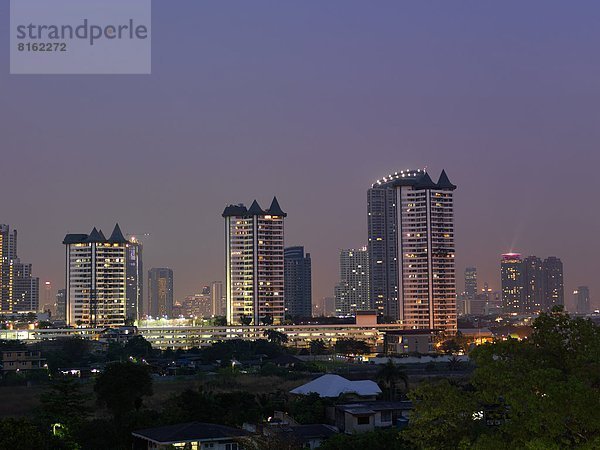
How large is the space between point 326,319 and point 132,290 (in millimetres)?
72660

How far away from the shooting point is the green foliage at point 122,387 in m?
36.8

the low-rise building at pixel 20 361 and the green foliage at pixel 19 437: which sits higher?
the green foliage at pixel 19 437

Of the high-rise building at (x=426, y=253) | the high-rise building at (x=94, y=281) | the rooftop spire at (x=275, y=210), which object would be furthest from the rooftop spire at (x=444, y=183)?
the high-rise building at (x=94, y=281)

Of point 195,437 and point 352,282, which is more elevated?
point 352,282

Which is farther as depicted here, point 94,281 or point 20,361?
point 94,281

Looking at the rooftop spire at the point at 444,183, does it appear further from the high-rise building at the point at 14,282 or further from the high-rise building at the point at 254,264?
the high-rise building at the point at 14,282

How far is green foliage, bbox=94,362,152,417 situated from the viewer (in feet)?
121

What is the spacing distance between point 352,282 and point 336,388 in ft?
468

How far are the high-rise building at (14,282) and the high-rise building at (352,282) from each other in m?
62.4

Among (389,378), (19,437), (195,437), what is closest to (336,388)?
(389,378)

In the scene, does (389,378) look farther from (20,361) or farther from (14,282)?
(14,282)

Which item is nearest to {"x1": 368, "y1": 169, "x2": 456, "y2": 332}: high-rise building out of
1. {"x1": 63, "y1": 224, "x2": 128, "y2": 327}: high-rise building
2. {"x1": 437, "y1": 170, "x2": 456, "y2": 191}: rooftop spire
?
{"x1": 437, "y1": 170, "x2": 456, "y2": 191}: rooftop spire

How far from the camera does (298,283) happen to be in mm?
172250

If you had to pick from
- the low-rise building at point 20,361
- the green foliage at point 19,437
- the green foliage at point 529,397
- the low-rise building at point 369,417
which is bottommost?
the low-rise building at point 20,361
